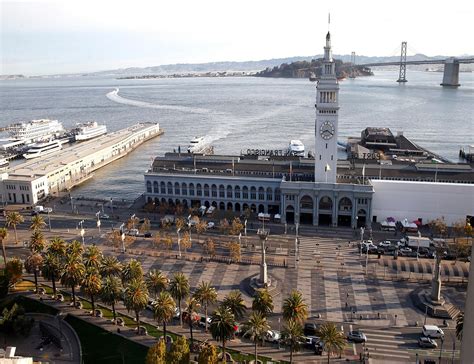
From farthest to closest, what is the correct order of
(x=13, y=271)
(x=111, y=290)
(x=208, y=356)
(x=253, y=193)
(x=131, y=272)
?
(x=253, y=193)
(x=13, y=271)
(x=131, y=272)
(x=111, y=290)
(x=208, y=356)

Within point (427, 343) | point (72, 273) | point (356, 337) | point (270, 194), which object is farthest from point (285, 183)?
point (72, 273)

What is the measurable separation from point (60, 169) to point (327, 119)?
209 ft

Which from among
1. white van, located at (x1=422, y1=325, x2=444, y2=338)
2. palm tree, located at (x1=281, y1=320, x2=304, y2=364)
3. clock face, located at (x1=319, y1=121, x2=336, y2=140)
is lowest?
white van, located at (x1=422, y1=325, x2=444, y2=338)

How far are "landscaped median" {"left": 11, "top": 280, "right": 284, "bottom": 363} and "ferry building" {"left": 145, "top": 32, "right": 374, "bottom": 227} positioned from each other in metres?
35.6

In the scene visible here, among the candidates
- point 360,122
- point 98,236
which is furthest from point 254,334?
point 360,122

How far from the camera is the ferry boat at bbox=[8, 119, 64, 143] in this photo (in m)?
157

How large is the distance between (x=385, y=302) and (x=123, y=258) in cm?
3612

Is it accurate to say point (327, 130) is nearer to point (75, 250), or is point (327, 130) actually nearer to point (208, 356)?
point (75, 250)

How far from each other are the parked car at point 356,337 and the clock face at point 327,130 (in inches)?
1506

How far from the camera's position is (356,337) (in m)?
45.0

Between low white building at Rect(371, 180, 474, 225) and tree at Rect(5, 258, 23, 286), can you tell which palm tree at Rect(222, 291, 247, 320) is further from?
low white building at Rect(371, 180, 474, 225)

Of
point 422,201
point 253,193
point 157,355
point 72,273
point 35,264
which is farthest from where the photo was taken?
point 253,193

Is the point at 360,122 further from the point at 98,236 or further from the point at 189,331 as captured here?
the point at 189,331

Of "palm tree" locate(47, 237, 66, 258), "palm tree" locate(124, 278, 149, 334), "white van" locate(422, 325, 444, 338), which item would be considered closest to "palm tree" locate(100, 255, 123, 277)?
"palm tree" locate(47, 237, 66, 258)
